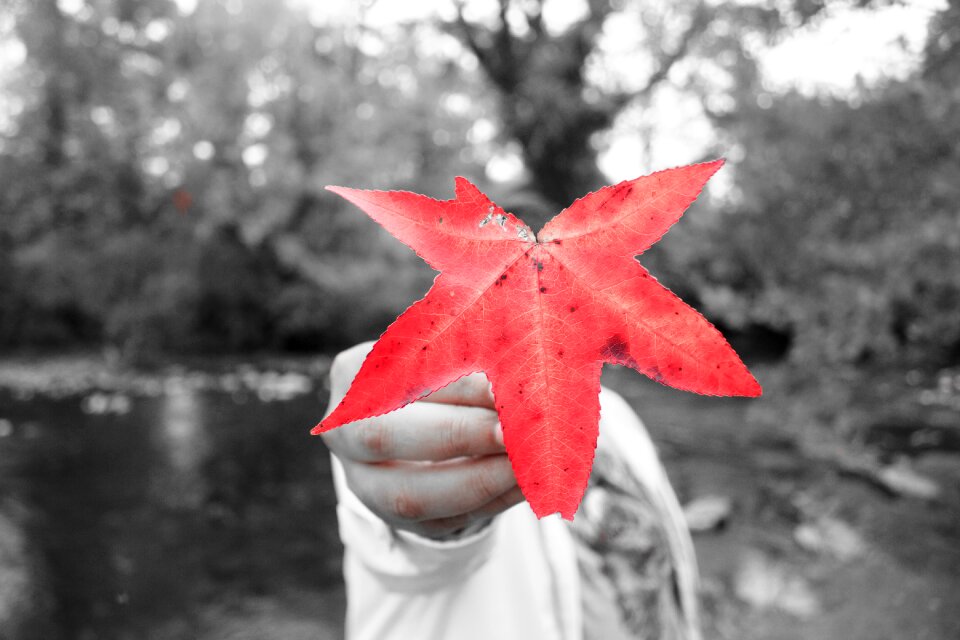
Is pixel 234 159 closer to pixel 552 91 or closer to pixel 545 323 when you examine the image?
pixel 552 91

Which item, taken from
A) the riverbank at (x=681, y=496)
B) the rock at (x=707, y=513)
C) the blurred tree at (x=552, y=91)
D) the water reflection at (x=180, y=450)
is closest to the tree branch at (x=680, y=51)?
the blurred tree at (x=552, y=91)

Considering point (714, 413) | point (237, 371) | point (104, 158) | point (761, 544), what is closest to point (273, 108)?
point (104, 158)

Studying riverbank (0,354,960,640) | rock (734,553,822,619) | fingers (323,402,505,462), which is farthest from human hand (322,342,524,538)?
rock (734,553,822,619)

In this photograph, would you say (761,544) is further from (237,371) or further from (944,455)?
(237,371)

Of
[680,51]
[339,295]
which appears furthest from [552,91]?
[339,295]

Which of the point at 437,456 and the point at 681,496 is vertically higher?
the point at 437,456
